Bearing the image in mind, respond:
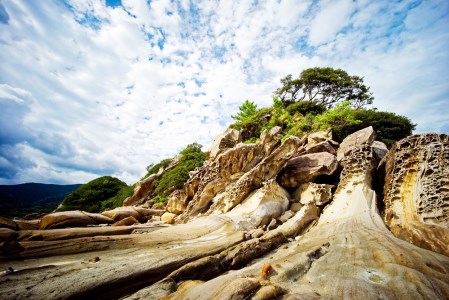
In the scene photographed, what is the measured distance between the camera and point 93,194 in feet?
75.5

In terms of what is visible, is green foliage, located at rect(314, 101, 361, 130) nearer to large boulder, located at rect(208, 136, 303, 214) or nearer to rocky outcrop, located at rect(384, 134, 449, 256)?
large boulder, located at rect(208, 136, 303, 214)

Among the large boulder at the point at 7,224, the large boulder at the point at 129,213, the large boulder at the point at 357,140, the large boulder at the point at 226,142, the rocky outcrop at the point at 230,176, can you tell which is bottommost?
the large boulder at the point at 129,213

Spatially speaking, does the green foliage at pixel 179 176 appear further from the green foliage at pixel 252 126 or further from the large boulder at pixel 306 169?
the large boulder at pixel 306 169

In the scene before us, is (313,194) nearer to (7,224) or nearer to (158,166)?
(7,224)

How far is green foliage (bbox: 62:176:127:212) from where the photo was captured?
21.9 metres

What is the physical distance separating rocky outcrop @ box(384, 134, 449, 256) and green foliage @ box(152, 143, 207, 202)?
1349cm

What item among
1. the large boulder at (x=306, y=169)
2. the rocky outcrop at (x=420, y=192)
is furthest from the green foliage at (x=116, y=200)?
the rocky outcrop at (x=420, y=192)

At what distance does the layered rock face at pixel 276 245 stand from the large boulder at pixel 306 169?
48 millimetres

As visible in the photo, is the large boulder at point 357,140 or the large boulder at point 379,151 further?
the large boulder at point 357,140

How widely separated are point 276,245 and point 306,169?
453 centimetres

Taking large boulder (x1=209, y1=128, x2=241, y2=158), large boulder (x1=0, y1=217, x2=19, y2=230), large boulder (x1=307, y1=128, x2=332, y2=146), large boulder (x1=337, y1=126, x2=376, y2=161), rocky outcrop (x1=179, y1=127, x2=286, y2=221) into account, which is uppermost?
large boulder (x1=209, y1=128, x2=241, y2=158)

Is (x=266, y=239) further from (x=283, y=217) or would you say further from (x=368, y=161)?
(x=368, y=161)

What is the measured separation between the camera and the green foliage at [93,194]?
71.9 feet

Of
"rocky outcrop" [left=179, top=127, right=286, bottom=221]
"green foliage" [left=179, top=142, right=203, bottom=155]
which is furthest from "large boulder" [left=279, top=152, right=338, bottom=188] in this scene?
"green foliage" [left=179, top=142, right=203, bottom=155]
